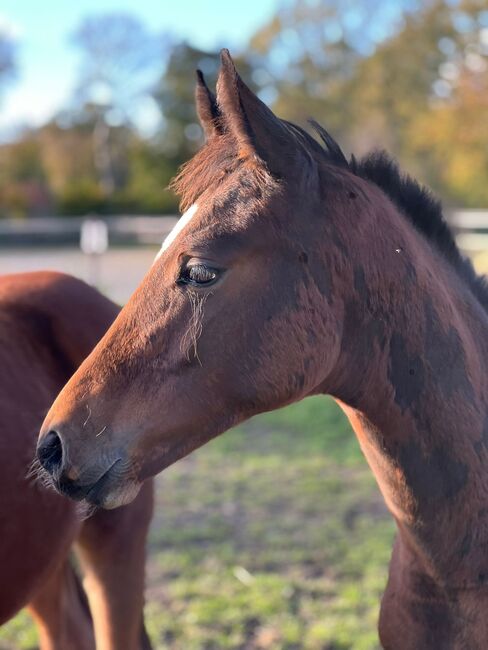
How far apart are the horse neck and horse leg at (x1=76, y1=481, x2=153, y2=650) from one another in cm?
120

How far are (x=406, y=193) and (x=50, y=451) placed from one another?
43.0 inches

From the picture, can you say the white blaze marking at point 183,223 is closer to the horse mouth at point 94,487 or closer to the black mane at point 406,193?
the black mane at point 406,193

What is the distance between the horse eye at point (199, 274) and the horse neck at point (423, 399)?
0.33 meters

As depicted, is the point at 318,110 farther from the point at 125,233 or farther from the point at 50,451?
the point at 50,451

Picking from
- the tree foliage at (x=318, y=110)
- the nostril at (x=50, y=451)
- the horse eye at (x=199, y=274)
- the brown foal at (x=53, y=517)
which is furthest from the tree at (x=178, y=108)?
the nostril at (x=50, y=451)

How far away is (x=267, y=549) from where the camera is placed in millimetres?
4242

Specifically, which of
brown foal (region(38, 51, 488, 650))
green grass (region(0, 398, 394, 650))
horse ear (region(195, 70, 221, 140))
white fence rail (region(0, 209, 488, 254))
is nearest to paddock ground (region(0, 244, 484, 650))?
green grass (region(0, 398, 394, 650))

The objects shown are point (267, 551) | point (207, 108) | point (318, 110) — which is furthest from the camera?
point (318, 110)

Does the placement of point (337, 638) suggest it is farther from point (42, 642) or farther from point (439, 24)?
point (439, 24)

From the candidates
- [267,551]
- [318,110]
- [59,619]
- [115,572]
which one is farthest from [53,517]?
[318,110]

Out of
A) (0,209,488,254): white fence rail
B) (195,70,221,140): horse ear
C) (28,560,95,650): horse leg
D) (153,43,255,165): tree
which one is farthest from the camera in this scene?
(153,43,255,165): tree

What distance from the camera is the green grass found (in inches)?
135

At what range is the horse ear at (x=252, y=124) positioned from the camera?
1.48m

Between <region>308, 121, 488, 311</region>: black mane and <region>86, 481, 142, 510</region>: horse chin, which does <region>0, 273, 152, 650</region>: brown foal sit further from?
<region>308, 121, 488, 311</region>: black mane
